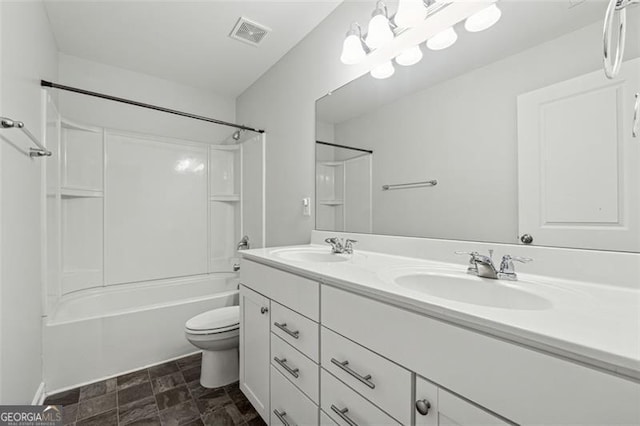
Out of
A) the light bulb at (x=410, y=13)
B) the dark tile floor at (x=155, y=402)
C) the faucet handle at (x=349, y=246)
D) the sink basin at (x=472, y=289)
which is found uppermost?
the light bulb at (x=410, y=13)

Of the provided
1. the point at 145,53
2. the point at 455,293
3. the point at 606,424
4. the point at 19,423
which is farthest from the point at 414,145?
the point at 145,53

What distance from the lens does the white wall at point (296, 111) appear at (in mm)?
1762

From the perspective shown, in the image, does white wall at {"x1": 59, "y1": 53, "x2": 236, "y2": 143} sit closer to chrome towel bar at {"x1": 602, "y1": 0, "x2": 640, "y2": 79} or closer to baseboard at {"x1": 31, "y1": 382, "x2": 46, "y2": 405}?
baseboard at {"x1": 31, "y1": 382, "x2": 46, "y2": 405}

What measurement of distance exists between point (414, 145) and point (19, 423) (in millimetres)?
1994

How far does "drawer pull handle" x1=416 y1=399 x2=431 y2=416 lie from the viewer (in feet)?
2.13

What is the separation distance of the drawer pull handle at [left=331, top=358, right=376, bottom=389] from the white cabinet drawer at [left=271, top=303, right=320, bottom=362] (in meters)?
0.12

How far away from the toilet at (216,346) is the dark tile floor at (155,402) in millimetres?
59

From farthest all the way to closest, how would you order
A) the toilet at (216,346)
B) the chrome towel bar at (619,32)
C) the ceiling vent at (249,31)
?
the ceiling vent at (249,31)
the toilet at (216,346)
the chrome towel bar at (619,32)

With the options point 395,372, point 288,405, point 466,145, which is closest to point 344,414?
point 395,372

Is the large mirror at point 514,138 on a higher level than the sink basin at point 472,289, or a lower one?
higher

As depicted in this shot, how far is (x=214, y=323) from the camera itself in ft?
5.76

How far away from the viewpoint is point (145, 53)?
223cm

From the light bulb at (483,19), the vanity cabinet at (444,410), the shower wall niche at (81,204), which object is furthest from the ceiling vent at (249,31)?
the vanity cabinet at (444,410)

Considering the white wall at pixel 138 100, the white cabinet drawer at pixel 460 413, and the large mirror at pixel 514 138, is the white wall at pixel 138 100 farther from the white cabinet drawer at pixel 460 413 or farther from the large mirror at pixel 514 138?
the white cabinet drawer at pixel 460 413
